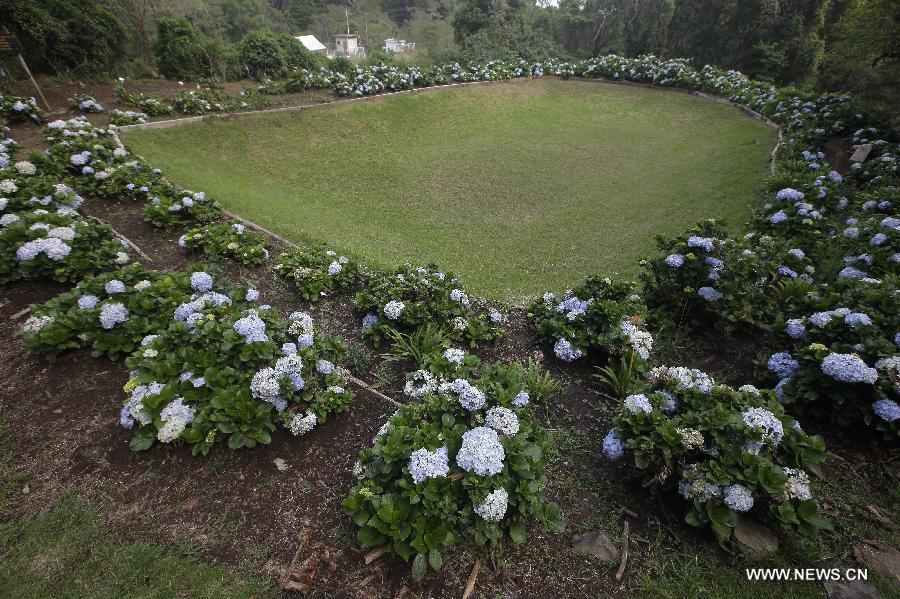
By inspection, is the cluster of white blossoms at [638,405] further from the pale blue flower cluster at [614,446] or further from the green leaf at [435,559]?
the green leaf at [435,559]

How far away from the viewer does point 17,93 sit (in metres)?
9.73

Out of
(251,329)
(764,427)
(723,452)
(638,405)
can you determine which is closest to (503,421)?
(638,405)

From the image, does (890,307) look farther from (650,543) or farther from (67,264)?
(67,264)

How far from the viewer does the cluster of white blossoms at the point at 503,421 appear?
2758 millimetres

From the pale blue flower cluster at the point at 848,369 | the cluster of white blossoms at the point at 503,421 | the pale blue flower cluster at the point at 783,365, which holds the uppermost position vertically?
the pale blue flower cluster at the point at 848,369

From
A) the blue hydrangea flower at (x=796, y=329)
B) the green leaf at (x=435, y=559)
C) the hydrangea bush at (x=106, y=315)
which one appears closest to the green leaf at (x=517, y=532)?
the green leaf at (x=435, y=559)

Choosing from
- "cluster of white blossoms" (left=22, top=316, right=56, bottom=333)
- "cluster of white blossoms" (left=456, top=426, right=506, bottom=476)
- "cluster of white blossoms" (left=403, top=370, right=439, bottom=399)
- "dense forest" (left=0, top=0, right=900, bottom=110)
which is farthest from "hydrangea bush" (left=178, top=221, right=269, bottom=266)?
"dense forest" (left=0, top=0, right=900, bottom=110)

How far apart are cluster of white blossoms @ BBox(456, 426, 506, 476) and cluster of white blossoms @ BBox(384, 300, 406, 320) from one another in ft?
6.58

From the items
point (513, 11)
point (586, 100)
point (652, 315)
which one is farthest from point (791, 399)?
point (513, 11)

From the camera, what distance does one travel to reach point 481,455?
247 centimetres

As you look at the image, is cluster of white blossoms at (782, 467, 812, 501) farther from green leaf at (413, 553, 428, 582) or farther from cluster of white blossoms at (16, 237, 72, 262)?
cluster of white blossoms at (16, 237, 72, 262)

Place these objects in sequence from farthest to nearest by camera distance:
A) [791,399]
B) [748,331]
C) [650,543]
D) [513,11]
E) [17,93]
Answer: [513,11]
[17,93]
[748,331]
[791,399]
[650,543]

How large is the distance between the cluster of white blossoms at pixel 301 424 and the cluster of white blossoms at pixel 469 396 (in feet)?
3.87

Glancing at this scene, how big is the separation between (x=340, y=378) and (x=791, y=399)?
377 cm
